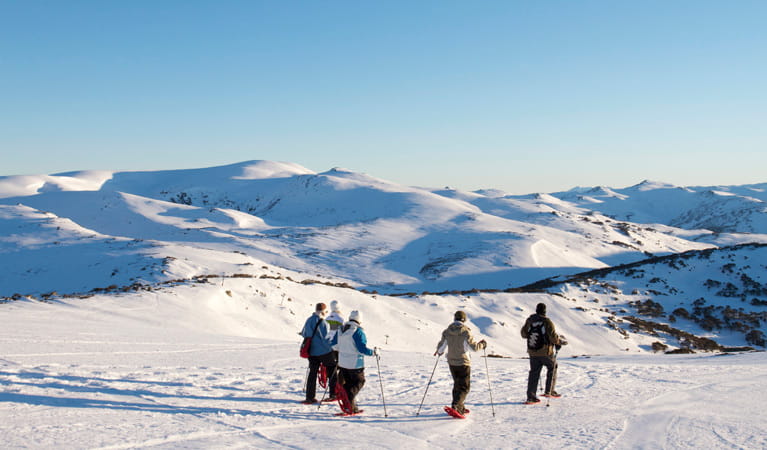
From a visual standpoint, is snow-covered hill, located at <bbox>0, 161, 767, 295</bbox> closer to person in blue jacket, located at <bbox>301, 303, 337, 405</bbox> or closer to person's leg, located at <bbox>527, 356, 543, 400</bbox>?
person in blue jacket, located at <bbox>301, 303, 337, 405</bbox>

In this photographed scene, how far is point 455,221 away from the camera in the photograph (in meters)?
77.3

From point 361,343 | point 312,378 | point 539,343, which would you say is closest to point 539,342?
point 539,343

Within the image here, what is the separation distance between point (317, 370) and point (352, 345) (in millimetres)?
1146

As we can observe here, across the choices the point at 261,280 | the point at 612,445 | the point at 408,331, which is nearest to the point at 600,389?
the point at 612,445

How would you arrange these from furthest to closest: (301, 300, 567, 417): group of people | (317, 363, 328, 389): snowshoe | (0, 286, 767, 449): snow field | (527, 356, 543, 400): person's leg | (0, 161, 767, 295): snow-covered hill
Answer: (0, 161, 767, 295): snow-covered hill
(527, 356, 543, 400): person's leg
(317, 363, 328, 389): snowshoe
(301, 300, 567, 417): group of people
(0, 286, 767, 449): snow field

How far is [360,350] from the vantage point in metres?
9.07

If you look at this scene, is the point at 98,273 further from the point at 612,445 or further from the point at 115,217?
the point at 115,217

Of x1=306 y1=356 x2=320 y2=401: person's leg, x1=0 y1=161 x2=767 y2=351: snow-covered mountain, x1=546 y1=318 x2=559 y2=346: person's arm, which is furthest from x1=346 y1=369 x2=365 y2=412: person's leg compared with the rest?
x1=0 y1=161 x2=767 y2=351: snow-covered mountain

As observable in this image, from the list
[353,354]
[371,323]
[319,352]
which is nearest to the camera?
[353,354]

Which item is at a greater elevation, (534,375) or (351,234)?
(534,375)

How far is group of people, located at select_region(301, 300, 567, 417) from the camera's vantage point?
9055 mm

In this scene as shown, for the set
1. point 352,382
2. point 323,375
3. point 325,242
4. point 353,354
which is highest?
point 353,354

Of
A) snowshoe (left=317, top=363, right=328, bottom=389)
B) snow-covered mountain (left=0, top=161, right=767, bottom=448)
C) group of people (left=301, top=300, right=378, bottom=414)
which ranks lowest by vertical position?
snow-covered mountain (left=0, top=161, right=767, bottom=448)

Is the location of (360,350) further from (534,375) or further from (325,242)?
(325,242)
